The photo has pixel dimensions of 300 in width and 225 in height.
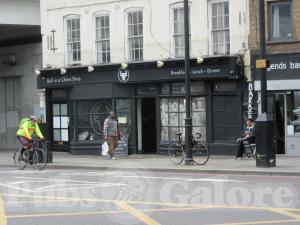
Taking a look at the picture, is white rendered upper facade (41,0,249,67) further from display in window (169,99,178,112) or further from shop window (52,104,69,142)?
shop window (52,104,69,142)

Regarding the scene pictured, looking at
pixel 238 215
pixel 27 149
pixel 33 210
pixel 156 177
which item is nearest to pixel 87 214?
pixel 33 210

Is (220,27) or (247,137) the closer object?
(247,137)

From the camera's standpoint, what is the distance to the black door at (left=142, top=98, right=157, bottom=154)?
82.7ft

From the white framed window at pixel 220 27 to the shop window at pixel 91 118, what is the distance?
17.4ft

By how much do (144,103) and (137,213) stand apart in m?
15.3

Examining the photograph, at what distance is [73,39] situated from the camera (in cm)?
2639

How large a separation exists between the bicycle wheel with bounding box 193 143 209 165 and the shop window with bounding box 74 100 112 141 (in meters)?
6.57

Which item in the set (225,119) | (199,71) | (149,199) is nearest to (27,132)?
(199,71)

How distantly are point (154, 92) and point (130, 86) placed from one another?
1.12m

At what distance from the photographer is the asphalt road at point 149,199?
31.1 ft

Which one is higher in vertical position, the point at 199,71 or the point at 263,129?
the point at 199,71

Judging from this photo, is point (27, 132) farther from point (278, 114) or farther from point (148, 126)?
point (278, 114)

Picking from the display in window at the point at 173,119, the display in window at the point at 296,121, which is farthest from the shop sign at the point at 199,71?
the display in window at the point at 296,121

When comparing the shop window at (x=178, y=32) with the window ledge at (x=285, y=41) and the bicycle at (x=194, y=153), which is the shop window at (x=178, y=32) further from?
the bicycle at (x=194, y=153)
